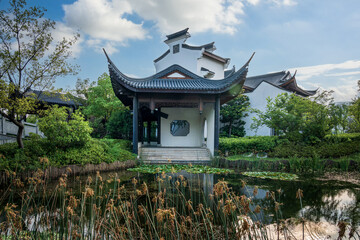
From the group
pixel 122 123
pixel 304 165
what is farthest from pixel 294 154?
pixel 122 123

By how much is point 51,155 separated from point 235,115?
13.0m

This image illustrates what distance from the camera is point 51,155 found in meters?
6.90

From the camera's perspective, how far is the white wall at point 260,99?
1691 centimetres

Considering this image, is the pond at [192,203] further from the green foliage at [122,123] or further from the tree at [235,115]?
the tree at [235,115]

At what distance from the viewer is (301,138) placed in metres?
10.2

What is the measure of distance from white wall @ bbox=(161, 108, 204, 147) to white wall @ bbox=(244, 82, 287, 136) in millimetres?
6121

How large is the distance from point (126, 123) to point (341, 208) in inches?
455

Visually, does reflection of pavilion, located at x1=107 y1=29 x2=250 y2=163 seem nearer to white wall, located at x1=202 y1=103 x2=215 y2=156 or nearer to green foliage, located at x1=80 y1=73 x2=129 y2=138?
white wall, located at x1=202 y1=103 x2=215 y2=156

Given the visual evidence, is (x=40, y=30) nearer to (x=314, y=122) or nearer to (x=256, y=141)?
(x=256, y=141)

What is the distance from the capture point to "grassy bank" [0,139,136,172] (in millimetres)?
5941

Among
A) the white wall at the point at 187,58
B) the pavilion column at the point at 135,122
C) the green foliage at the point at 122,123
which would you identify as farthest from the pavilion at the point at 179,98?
the white wall at the point at 187,58

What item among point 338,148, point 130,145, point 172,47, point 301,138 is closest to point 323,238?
point 338,148

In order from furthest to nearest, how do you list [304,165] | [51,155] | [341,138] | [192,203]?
1. [341,138]
2. [304,165]
3. [51,155]
4. [192,203]

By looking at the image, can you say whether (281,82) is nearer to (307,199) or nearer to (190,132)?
(190,132)
